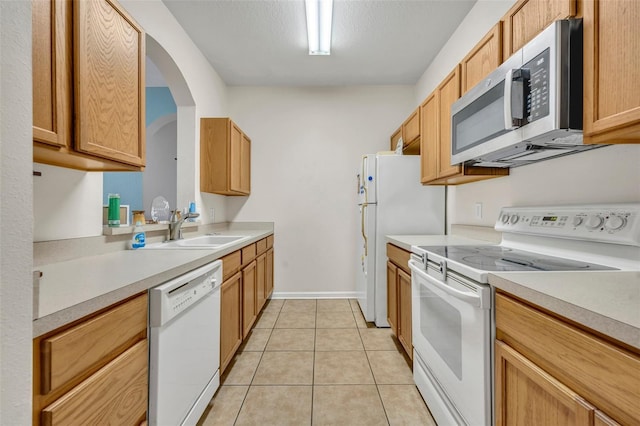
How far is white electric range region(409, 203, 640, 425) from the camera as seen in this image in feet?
3.45

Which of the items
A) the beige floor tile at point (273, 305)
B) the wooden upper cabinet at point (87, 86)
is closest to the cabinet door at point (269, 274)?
the beige floor tile at point (273, 305)

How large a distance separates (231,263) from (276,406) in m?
0.88

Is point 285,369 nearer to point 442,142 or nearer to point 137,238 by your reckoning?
point 137,238

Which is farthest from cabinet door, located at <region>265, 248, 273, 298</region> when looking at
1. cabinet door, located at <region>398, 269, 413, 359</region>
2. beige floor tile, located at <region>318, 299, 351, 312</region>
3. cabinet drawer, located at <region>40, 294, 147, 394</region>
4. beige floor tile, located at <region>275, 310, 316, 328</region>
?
cabinet drawer, located at <region>40, 294, 147, 394</region>

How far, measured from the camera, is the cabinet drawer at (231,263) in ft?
5.93

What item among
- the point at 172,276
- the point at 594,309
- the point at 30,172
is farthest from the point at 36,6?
the point at 594,309

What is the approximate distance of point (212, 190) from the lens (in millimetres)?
2900

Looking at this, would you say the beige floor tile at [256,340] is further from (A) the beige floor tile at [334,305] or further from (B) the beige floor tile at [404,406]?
(B) the beige floor tile at [404,406]

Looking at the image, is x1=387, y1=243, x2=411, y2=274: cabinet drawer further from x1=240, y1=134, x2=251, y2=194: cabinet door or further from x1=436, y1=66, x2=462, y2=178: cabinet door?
x1=240, y1=134, x2=251, y2=194: cabinet door

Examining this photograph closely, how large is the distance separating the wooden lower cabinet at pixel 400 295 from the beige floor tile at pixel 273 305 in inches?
50.3

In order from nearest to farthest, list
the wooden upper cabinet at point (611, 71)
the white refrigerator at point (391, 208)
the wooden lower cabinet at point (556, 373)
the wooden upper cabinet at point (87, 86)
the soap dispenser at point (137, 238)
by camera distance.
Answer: the wooden lower cabinet at point (556, 373)
the wooden upper cabinet at point (611, 71)
the wooden upper cabinet at point (87, 86)
the soap dispenser at point (137, 238)
the white refrigerator at point (391, 208)

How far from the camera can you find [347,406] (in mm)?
1658

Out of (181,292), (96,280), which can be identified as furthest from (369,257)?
(96,280)

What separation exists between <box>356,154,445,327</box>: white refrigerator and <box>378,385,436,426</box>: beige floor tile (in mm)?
924
